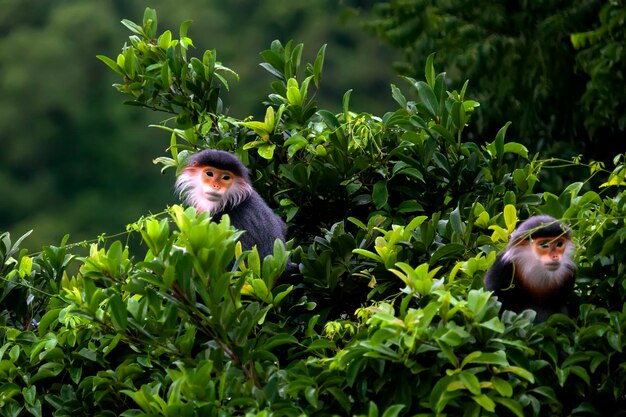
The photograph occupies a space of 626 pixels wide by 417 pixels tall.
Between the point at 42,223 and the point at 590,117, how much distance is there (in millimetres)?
13904

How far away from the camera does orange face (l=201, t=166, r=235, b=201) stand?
12.8ft

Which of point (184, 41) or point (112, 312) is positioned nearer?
point (112, 312)

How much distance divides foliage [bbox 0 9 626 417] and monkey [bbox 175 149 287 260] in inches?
2.0

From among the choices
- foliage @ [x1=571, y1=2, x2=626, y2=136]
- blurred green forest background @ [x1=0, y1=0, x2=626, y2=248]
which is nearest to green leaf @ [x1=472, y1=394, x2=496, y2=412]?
foliage @ [x1=571, y1=2, x2=626, y2=136]

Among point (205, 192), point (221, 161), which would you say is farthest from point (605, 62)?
point (221, 161)

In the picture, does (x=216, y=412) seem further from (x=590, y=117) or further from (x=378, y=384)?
(x=590, y=117)

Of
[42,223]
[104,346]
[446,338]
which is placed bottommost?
[42,223]

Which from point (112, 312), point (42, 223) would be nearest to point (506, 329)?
point (112, 312)

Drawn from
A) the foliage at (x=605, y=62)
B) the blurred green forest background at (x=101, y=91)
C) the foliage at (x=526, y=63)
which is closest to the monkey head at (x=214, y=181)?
the foliage at (x=605, y=62)

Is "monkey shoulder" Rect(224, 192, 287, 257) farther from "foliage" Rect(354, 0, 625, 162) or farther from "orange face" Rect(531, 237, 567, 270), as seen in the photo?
"foliage" Rect(354, 0, 625, 162)

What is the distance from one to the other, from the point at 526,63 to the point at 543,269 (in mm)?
4965

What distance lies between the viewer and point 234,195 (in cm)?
396

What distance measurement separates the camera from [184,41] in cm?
380

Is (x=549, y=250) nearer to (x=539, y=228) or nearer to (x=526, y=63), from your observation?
(x=539, y=228)
